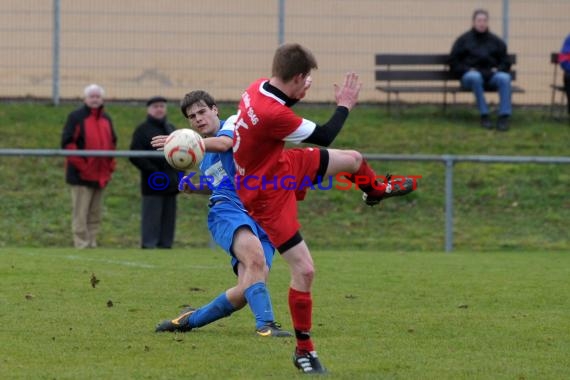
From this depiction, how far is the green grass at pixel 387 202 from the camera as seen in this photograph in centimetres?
1595

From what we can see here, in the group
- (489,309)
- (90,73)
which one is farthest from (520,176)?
(489,309)

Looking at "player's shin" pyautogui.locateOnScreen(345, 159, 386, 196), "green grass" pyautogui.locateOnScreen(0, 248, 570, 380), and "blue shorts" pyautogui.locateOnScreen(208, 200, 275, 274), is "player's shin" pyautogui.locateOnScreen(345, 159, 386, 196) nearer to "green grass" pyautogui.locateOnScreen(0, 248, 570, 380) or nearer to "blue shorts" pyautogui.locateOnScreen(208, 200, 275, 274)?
"blue shorts" pyautogui.locateOnScreen(208, 200, 275, 274)

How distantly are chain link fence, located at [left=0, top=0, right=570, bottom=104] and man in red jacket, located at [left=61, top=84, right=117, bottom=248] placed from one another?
4416mm

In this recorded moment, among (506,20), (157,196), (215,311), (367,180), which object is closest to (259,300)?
(215,311)

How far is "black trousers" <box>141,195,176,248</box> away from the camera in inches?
588

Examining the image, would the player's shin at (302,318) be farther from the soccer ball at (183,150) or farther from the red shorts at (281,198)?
the soccer ball at (183,150)

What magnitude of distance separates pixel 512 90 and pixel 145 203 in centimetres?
752

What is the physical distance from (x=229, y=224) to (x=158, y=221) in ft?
22.5

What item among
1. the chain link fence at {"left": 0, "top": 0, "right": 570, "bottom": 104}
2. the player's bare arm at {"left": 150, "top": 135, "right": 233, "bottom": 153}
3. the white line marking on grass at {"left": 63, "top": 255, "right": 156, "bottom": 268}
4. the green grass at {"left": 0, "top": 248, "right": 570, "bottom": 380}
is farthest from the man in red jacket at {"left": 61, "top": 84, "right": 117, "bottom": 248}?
the player's bare arm at {"left": 150, "top": 135, "right": 233, "bottom": 153}

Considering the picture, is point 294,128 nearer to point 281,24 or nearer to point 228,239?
point 228,239

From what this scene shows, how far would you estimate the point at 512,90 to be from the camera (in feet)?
65.3

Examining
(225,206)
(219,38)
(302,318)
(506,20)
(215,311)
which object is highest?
(506,20)

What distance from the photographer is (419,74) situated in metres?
19.9

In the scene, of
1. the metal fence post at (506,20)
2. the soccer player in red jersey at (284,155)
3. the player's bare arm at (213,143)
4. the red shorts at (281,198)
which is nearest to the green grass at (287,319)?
the soccer player in red jersey at (284,155)
